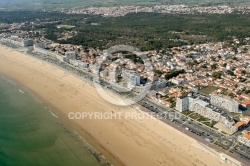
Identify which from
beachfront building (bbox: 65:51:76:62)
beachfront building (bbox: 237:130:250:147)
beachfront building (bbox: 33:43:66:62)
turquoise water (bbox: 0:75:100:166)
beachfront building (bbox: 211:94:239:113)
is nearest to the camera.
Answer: turquoise water (bbox: 0:75:100:166)

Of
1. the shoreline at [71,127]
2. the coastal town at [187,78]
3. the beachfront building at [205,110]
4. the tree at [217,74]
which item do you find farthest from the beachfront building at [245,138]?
the tree at [217,74]

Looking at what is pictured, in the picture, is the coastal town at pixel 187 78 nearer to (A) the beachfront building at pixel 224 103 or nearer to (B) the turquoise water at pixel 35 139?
(A) the beachfront building at pixel 224 103

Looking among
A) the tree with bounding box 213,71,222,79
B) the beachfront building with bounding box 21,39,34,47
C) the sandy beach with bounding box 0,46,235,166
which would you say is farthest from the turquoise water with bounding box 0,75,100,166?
the beachfront building with bounding box 21,39,34,47

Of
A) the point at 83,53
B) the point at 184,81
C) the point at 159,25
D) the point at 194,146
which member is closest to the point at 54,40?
the point at 83,53

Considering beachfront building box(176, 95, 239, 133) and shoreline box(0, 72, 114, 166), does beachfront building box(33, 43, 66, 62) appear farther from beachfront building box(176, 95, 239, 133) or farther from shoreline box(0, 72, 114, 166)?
beachfront building box(176, 95, 239, 133)

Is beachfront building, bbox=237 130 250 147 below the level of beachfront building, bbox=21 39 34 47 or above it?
below

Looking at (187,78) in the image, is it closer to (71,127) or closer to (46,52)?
(71,127)

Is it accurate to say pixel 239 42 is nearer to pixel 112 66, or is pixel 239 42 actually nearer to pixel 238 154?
pixel 112 66
